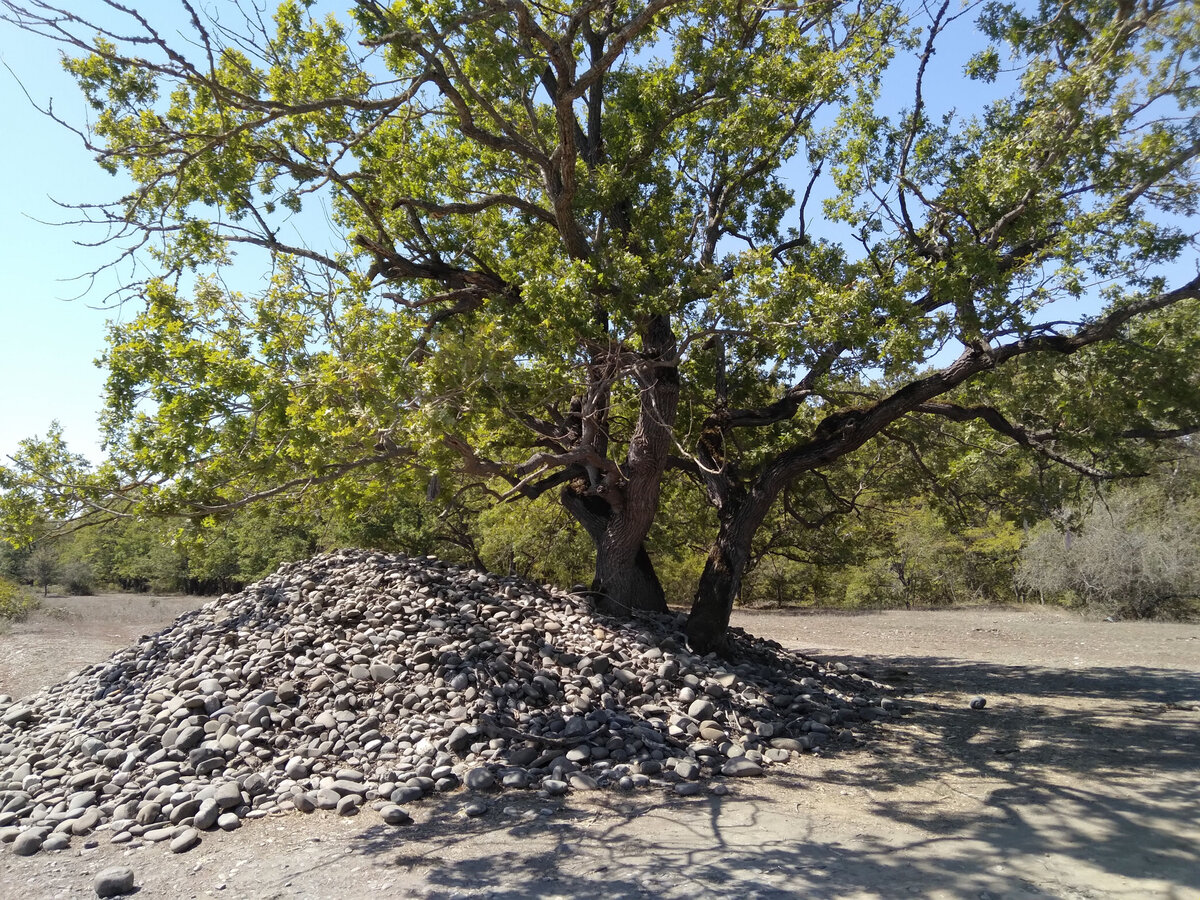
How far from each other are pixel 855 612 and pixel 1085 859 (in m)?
17.3

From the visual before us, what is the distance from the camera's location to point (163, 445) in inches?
234

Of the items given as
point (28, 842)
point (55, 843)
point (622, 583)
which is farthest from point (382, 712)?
point (622, 583)

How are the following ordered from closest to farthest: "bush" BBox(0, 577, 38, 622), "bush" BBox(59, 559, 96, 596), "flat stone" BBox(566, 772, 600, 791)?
1. "flat stone" BBox(566, 772, 600, 791)
2. "bush" BBox(0, 577, 38, 622)
3. "bush" BBox(59, 559, 96, 596)

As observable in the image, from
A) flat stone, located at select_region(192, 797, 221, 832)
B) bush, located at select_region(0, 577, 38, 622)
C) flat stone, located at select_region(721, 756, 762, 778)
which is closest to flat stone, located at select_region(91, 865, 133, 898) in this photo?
flat stone, located at select_region(192, 797, 221, 832)

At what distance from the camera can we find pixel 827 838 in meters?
4.82

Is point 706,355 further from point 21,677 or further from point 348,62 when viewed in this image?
point 21,677

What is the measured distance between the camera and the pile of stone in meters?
5.84

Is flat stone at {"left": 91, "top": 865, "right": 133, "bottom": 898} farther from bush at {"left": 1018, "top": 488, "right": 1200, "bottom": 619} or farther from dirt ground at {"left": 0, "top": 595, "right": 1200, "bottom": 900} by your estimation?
bush at {"left": 1018, "top": 488, "right": 1200, "bottom": 619}

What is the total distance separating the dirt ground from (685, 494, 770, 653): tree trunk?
2174mm

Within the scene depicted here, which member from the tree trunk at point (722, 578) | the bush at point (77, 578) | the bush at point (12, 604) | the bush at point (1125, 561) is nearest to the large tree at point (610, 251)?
the tree trunk at point (722, 578)

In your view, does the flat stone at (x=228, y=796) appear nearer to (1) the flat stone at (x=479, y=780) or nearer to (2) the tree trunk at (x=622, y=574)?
(1) the flat stone at (x=479, y=780)

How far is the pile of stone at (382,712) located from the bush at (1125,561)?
10.3 metres

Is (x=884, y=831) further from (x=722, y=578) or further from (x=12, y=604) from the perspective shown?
(x=12, y=604)

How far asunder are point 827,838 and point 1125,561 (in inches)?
586
